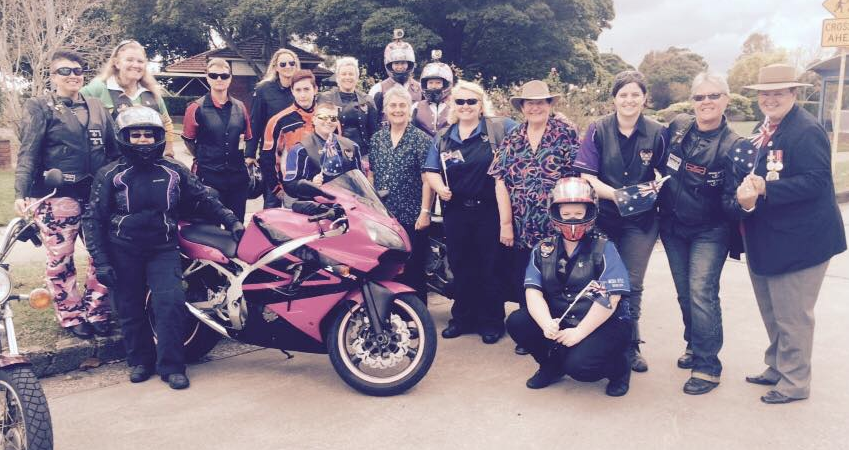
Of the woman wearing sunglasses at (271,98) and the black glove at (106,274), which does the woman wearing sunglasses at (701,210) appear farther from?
the black glove at (106,274)

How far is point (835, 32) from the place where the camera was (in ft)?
39.9

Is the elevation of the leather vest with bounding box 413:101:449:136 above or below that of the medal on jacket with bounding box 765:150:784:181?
above

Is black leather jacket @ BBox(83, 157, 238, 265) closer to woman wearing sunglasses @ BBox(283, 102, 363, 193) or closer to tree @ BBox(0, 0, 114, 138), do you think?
woman wearing sunglasses @ BBox(283, 102, 363, 193)

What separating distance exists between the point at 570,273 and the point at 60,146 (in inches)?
135

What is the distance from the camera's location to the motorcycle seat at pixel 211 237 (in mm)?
4688

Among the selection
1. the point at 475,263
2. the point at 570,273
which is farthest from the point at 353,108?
the point at 570,273

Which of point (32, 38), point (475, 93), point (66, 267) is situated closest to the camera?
point (66, 267)

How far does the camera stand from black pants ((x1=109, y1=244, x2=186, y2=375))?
15.1ft

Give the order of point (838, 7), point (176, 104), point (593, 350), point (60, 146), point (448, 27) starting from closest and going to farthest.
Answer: point (593, 350) → point (60, 146) → point (838, 7) → point (448, 27) → point (176, 104)

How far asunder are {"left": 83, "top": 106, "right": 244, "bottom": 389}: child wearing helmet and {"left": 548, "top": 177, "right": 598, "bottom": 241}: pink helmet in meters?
2.02

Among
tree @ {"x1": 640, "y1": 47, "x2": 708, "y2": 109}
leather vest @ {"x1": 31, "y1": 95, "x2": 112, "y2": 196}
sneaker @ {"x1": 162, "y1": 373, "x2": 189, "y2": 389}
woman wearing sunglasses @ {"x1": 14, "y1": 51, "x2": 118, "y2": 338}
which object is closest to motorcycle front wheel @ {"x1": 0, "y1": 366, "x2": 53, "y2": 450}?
sneaker @ {"x1": 162, "y1": 373, "x2": 189, "y2": 389}

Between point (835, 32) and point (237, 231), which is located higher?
point (835, 32)

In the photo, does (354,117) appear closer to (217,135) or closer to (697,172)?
(217,135)

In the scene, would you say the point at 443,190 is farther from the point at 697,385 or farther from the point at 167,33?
the point at 167,33
